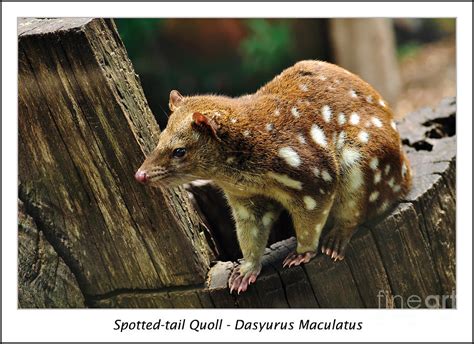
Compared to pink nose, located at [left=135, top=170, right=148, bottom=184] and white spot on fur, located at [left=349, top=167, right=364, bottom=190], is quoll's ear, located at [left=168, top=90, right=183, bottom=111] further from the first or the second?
white spot on fur, located at [left=349, top=167, right=364, bottom=190]

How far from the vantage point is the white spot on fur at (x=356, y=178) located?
402cm

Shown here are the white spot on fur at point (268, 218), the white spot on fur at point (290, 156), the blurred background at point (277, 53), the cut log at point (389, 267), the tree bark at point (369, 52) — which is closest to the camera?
the white spot on fur at point (290, 156)

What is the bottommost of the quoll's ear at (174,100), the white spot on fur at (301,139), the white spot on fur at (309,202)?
the white spot on fur at (309,202)

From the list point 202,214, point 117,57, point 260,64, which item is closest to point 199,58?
point 260,64

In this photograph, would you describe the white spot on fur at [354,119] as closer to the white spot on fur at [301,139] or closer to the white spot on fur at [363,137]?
the white spot on fur at [363,137]

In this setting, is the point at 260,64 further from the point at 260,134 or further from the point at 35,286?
the point at 35,286

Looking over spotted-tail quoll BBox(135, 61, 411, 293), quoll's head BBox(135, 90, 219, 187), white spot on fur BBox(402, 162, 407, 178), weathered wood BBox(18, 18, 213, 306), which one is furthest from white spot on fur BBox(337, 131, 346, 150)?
weathered wood BBox(18, 18, 213, 306)

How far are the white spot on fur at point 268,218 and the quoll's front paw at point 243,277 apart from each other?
0.27 m

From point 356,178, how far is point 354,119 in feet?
1.18

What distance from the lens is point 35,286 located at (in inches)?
159

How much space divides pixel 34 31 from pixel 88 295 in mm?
1588

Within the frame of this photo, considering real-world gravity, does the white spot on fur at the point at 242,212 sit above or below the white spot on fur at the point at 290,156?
below

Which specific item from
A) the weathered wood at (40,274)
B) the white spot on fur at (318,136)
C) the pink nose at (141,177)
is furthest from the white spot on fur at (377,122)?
the weathered wood at (40,274)

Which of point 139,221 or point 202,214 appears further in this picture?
point 202,214
